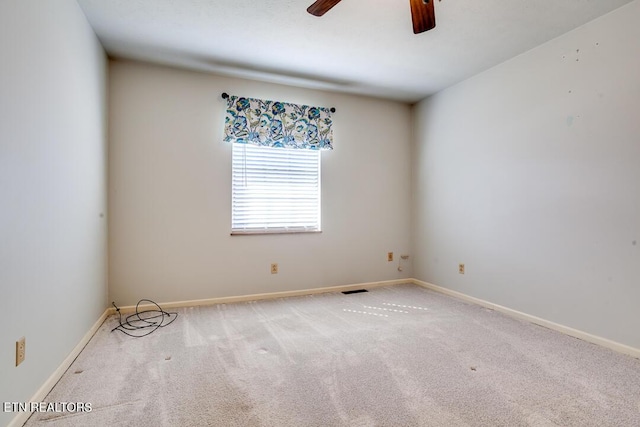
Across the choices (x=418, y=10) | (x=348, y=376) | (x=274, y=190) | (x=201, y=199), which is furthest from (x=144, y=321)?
(x=418, y=10)

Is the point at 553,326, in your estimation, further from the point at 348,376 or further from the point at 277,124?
the point at 277,124

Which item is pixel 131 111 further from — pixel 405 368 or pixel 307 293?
pixel 405 368

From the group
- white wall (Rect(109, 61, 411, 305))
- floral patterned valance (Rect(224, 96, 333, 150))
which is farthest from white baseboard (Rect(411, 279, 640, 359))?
floral patterned valance (Rect(224, 96, 333, 150))

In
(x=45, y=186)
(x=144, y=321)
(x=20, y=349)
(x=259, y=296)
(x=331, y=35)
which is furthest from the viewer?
(x=259, y=296)

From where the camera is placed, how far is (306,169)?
12.6 feet

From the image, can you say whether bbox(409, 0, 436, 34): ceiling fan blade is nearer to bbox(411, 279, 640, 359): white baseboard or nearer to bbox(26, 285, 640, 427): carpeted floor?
bbox(26, 285, 640, 427): carpeted floor

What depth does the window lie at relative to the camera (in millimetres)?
3529

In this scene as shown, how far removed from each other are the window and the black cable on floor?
1015 millimetres

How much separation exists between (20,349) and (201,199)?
2019 millimetres

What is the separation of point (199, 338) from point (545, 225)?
295cm

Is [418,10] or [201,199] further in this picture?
[201,199]

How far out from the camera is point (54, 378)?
1822 millimetres

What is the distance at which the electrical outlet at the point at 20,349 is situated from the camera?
1.47 m

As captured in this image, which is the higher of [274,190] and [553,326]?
[274,190]
